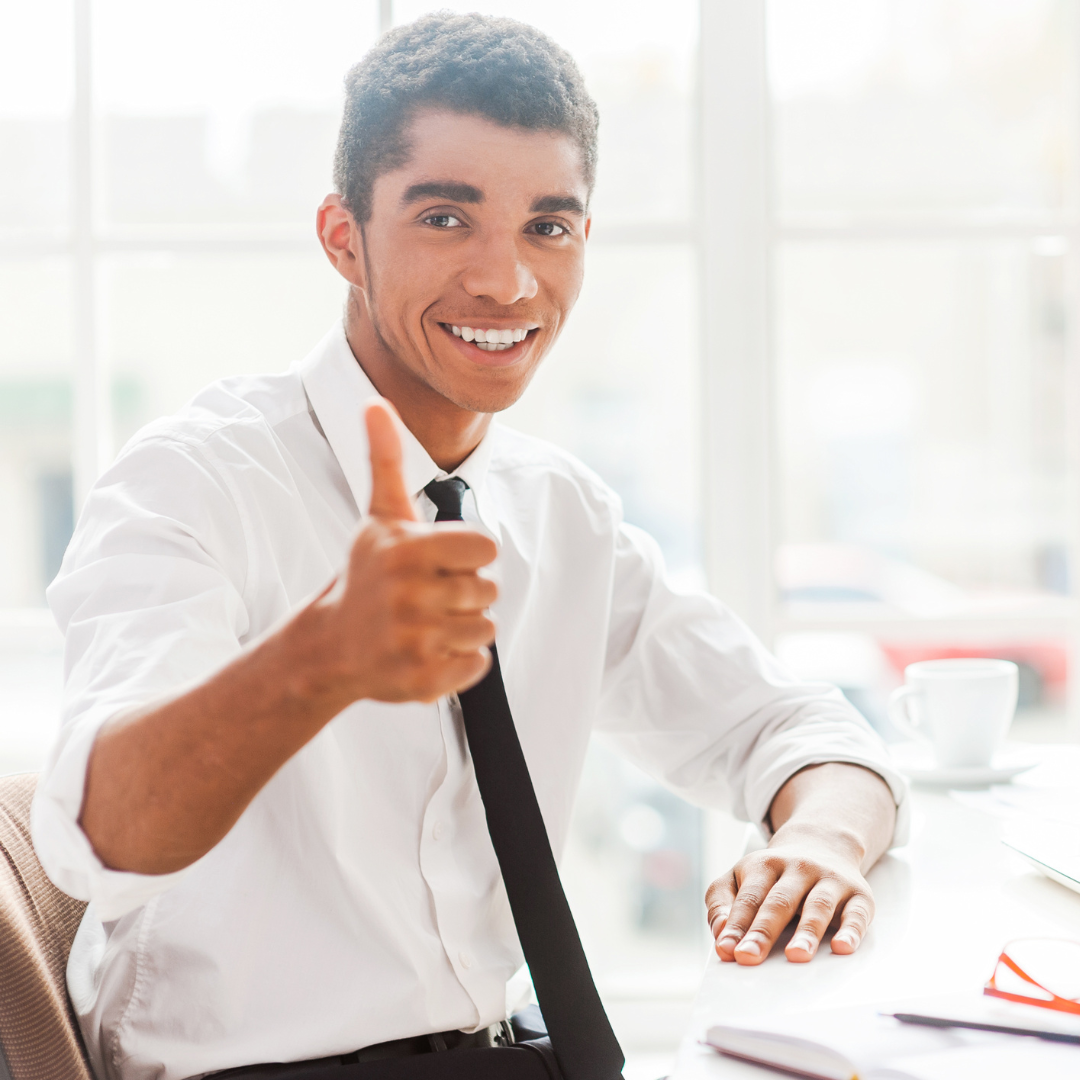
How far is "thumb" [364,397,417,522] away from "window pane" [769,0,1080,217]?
1425 millimetres

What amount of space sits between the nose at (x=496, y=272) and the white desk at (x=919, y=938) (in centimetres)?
64

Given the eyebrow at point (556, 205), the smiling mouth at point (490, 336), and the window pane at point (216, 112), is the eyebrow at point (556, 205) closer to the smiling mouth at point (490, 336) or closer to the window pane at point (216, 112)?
the smiling mouth at point (490, 336)

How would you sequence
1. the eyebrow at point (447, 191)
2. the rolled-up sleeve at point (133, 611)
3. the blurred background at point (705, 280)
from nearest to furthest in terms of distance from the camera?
the rolled-up sleeve at point (133, 611)
the eyebrow at point (447, 191)
the blurred background at point (705, 280)

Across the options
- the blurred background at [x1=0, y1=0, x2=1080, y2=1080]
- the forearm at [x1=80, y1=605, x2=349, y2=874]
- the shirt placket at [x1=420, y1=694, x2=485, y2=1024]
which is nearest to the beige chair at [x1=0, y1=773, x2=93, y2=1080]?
the forearm at [x1=80, y1=605, x2=349, y2=874]

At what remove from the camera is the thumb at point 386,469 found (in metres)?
0.58

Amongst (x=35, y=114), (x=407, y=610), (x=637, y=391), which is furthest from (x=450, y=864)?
(x=35, y=114)

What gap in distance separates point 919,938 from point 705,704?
440mm

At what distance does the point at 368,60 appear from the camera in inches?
44.3

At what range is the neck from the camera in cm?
115

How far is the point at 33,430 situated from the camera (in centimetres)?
192

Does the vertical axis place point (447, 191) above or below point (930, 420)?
above

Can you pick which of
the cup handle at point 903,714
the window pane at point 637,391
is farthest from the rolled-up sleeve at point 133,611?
the window pane at point 637,391

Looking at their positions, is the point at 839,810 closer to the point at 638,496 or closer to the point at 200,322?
the point at 638,496

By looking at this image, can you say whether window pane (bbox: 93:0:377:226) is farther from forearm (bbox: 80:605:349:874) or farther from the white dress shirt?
forearm (bbox: 80:605:349:874)
